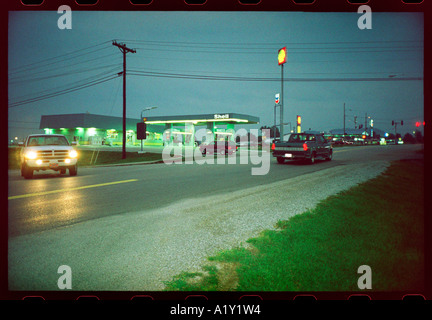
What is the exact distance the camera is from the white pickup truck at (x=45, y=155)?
410 inches

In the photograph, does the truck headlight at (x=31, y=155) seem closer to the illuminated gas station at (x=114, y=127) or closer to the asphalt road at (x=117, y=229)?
the asphalt road at (x=117, y=229)

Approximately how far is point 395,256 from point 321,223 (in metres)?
1.53

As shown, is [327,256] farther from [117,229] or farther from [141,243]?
[117,229]

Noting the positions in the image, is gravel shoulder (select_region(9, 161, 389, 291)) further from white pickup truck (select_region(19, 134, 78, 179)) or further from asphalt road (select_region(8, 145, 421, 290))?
white pickup truck (select_region(19, 134, 78, 179))

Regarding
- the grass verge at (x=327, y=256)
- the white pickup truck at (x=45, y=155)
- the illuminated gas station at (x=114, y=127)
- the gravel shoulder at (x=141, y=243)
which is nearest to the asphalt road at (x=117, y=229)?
the gravel shoulder at (x=141, y=243)

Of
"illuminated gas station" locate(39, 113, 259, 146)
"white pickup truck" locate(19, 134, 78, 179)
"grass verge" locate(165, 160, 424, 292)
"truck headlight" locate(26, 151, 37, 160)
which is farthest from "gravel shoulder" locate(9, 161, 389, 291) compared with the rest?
"illuminated gas station" locate(39, 113, 259, 146)

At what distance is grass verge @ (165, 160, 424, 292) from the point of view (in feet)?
8.38

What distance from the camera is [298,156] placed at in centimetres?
1591

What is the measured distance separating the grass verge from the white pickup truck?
10.3 meters

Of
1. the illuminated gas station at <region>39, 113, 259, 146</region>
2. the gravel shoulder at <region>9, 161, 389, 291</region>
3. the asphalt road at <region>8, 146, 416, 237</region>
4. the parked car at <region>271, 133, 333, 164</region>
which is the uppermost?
the illuminated gas station at <region>39, 113, 259, 146</region>

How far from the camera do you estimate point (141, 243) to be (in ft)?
12.7
